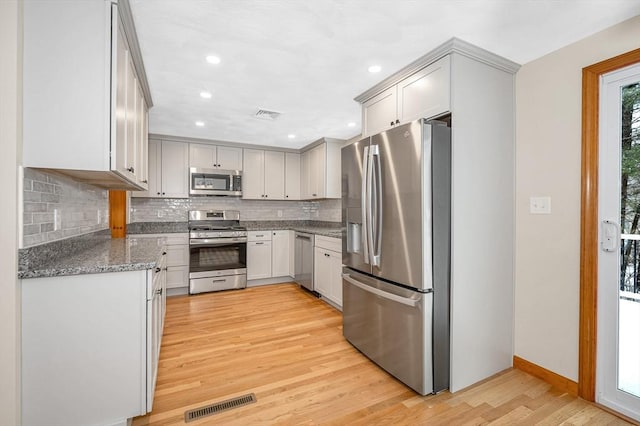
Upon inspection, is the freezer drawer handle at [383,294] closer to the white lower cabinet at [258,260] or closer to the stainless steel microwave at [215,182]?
the white lower cabinet at [258,260]

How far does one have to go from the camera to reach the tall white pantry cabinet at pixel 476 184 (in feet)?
6.83

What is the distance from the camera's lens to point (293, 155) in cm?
557

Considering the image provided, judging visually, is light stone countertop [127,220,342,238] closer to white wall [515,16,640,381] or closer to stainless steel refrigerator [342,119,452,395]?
stainless steel refrigerator [342,119,452,395]

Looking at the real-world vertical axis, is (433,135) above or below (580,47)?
below

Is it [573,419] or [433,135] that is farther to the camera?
[433,135]

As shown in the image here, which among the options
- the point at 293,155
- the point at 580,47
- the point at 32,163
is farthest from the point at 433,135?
the point at 293,155

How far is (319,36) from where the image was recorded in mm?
2012

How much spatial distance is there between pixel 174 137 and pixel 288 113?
7.04 feet

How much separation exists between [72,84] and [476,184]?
2561mm

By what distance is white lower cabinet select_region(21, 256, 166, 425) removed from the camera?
58.6 inches

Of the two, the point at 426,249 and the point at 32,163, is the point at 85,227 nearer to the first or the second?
the point at 32,163

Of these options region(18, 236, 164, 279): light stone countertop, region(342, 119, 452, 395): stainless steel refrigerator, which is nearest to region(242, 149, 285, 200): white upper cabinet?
region(342, 119, 452, 395): stainless steel refrigerator

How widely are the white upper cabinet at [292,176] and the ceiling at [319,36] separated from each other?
2.40m

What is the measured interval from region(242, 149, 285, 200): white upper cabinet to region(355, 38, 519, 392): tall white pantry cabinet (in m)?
3.21
